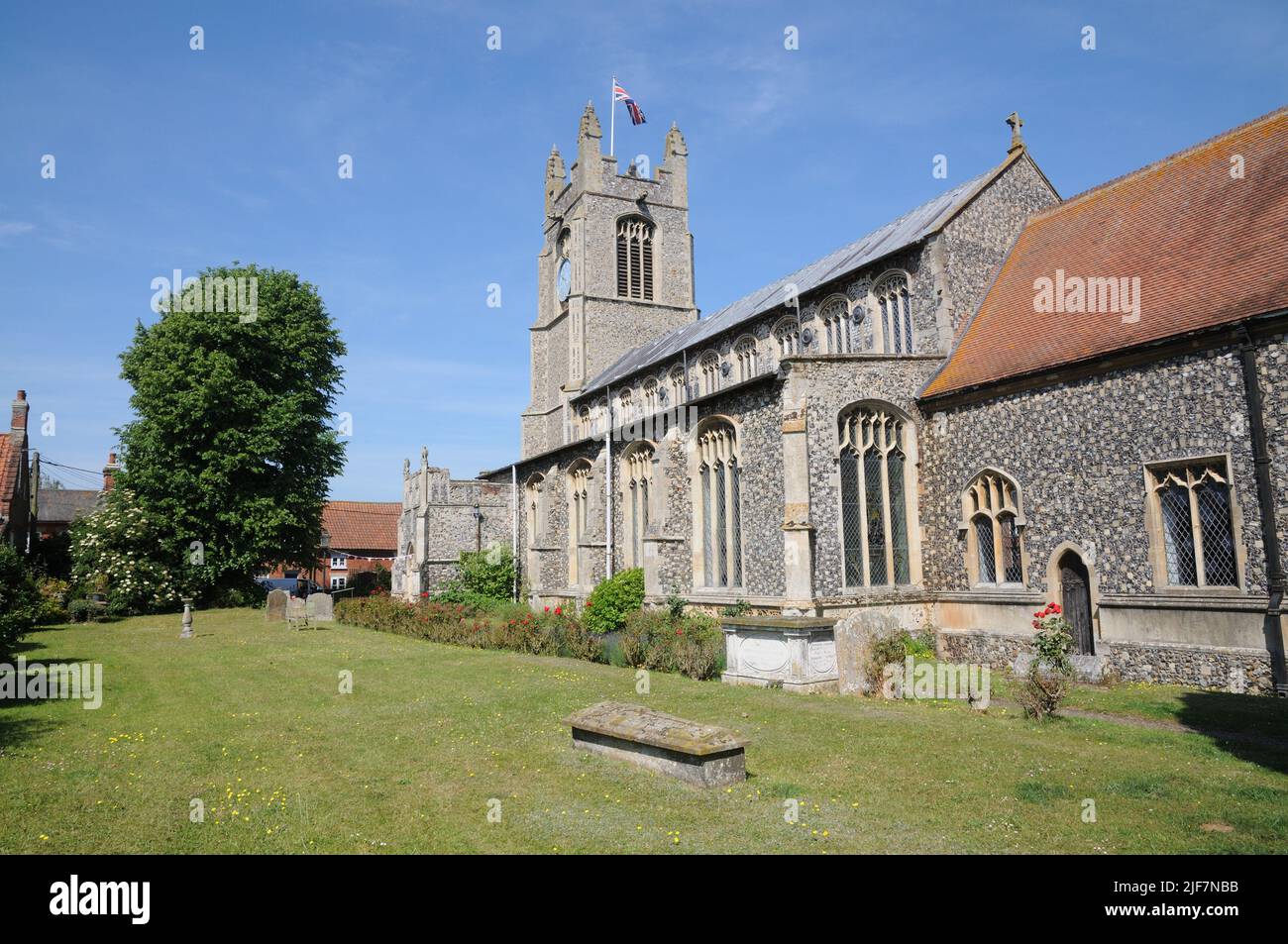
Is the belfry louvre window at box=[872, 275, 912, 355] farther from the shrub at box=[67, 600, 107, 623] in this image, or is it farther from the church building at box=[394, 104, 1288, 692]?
the shrub at box=[67, 600, 107, 623]

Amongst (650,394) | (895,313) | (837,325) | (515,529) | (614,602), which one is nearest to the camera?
(895,313)

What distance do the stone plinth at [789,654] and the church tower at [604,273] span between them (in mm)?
25180

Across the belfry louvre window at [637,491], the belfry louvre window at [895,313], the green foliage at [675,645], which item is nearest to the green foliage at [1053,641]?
the green foliage at [675,645]

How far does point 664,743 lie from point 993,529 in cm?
1157

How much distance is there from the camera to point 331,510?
5922 cm

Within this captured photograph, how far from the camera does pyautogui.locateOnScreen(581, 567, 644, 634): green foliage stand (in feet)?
71.1

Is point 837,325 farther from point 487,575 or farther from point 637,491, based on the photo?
point 487,575

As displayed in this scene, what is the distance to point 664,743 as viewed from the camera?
7750mm

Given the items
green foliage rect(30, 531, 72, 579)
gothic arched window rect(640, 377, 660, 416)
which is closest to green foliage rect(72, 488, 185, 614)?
green foliage rect(30, 531, 72, 579)

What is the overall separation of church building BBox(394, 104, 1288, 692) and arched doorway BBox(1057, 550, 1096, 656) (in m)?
0.04

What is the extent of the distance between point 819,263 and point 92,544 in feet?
89.0

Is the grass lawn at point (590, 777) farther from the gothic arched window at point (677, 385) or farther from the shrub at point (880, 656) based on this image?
the gothic arched window at point (677, 385)

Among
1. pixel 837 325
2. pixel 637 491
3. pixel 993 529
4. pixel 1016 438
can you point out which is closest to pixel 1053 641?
pixel 993 529
